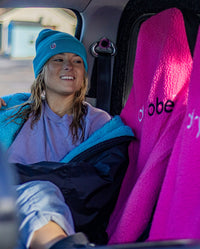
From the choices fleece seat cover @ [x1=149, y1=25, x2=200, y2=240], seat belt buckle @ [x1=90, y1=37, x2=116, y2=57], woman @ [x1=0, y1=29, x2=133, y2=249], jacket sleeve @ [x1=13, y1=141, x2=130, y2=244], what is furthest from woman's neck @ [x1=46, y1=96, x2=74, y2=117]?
fleece seat cover @ [x1=149, y1=25, x2=200, y2=240]

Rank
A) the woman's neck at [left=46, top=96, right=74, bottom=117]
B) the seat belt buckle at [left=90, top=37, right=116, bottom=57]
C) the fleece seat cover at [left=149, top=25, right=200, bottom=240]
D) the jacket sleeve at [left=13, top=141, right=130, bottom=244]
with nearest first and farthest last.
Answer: the fleece seat cover at [left=149, top=25, right=200, bottom=240] < the jacket sleeve at [left=13, top=141, right=130, bottom=244] < the seat belt buckle at [left=90, top=37, right=116, bottom=57] < the woman's neck at [left=46, top=96, right=74, bottom=117]

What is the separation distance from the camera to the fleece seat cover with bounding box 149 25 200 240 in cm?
118

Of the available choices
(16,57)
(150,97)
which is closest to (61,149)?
(150,97)

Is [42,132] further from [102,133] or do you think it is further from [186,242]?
[186,242]

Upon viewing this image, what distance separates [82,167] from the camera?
158 centimetres

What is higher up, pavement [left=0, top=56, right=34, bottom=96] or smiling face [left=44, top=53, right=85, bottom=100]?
smiling face [left=44, top=53, right=85, bottom=100]

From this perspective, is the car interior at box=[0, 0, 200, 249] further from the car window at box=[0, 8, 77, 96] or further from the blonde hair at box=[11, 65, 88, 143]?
the car window at box=[0, 8, 77, 96]

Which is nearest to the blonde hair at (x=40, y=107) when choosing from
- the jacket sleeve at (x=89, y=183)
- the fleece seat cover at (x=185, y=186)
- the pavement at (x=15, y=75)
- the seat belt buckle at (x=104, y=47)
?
the seat belt buckle at (x=104, y=47)

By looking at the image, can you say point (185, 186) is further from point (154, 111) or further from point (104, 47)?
point (104, 47)

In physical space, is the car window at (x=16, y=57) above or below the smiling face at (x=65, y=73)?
below

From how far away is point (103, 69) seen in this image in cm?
201

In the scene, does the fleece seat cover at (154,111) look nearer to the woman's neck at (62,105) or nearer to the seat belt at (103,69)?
the seat belt at (103,69)

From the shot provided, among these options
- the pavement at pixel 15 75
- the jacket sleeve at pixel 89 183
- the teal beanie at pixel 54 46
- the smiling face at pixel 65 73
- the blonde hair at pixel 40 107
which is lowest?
the pavement at pixel 15 75

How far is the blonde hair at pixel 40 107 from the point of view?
1992 millimetres
